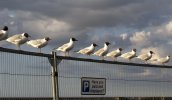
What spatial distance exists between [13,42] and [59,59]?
76.5 inches

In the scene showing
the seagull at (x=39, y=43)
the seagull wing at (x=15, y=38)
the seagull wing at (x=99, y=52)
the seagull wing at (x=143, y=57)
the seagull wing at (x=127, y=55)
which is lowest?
the seagull wing at (x=143, y=57)

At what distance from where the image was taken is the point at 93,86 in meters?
16.4

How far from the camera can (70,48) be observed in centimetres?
1772

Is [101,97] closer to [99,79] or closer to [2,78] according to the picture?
[99,79]

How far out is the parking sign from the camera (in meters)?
15.9

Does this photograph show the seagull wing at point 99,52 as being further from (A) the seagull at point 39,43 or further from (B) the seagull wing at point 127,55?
(A) the seagull at point 39,43

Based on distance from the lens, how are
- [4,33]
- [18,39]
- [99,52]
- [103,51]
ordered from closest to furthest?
1. [4,33]
2. [18,39]
3. [103,51]
4. [99,52]

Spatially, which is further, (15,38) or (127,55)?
(127,55)

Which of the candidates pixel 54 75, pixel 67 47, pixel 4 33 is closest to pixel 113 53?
A: pixel 67 47

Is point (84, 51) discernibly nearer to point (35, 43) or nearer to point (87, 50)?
point (87, 50)

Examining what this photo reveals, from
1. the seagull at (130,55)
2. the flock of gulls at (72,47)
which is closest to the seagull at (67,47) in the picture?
the flock of gulls at (72,47)

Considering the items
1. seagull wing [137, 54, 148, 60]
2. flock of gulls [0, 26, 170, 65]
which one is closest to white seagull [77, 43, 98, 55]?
flock of gulls [0, 26, 170, 65]

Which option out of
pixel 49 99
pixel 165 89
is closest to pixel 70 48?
pixel 49 99

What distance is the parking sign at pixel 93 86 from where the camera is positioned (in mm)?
15916
